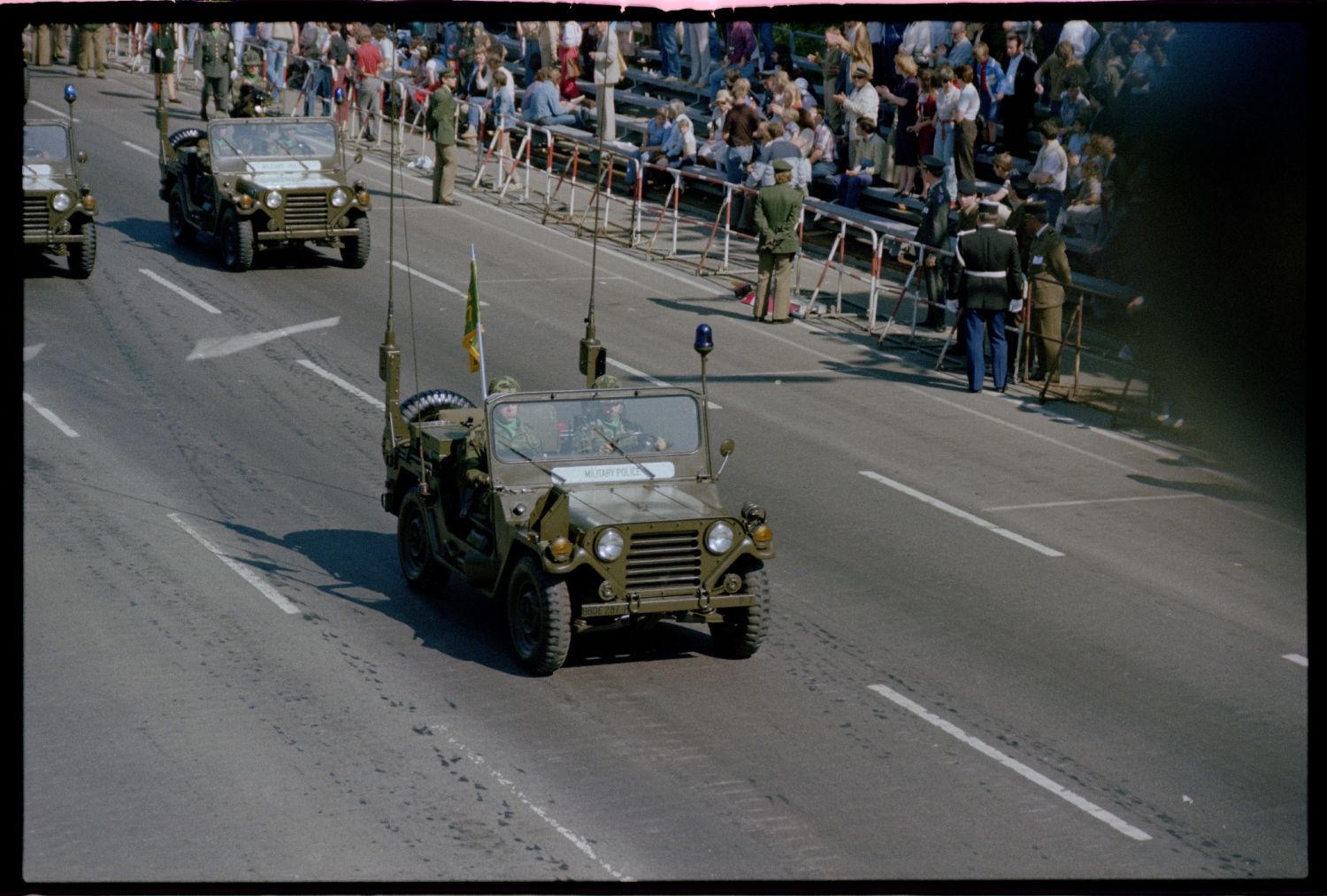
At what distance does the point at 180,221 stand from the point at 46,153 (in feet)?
9.97

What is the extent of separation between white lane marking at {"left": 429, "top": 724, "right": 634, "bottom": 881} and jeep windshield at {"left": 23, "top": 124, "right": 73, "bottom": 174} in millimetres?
14198

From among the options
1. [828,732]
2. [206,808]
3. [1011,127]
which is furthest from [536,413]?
[1011,127]

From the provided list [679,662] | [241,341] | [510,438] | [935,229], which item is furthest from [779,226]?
[679,662]

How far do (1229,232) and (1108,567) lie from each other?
10390 mm

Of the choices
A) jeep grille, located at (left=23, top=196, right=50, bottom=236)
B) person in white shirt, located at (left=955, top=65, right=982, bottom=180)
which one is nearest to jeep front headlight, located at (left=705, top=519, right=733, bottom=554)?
person in white shirt, located at (left=955, top=65, right=982, bottom=180)

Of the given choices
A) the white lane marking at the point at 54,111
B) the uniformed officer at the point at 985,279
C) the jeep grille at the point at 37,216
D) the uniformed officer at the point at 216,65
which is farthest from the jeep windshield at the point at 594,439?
the white lane marking at the point at 54,111

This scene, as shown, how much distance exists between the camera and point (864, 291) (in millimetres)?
23578

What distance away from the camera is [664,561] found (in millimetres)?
10883

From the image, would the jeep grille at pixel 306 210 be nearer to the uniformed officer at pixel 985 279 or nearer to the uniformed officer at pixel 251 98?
the uniformed officer at pixel 251 98

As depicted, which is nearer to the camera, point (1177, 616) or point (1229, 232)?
point (1229, 232)

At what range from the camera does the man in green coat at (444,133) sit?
2689 centimetres

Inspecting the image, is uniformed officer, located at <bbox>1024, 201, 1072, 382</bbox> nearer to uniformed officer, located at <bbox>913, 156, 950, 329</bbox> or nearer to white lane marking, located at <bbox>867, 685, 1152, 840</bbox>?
uniformed officer, located at <bbox>913, 156, 950, 329</bbox>

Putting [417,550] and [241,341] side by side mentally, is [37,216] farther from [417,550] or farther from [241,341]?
[417,550]

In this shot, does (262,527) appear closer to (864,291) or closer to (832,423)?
(832,423)
